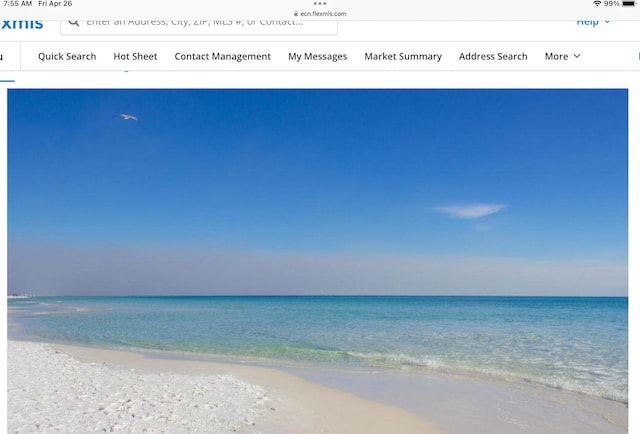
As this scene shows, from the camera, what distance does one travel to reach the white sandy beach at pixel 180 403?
232 inches

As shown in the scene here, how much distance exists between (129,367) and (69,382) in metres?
2.52
